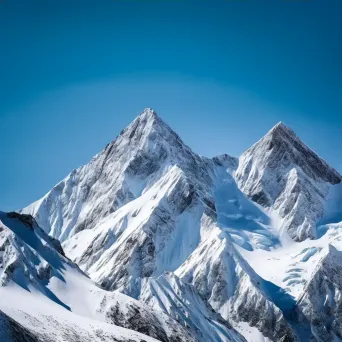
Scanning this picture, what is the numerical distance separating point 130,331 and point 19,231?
46.5 m

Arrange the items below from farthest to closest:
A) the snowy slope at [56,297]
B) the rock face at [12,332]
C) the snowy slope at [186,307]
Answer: the snowy slope at [186,307], the snowy slope at [56,297], the rock face at [12,332]

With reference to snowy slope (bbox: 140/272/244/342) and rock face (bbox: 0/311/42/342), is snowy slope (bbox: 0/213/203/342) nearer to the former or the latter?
rock face (bbox: 0/311/42/342)

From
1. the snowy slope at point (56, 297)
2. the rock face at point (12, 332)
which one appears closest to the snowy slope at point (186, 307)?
the snowy slope at point (56, 297)

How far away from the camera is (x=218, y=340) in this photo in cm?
15825

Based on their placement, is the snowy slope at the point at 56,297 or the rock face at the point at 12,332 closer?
the rock face at the point at 12,332

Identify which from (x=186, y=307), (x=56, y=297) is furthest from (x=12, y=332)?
(x=186, y=307)

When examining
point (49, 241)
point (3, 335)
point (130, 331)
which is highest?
point (49, 241)

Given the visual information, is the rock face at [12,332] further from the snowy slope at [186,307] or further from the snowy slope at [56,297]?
the snowy slope at [186,307]

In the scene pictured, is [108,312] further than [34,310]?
Yes

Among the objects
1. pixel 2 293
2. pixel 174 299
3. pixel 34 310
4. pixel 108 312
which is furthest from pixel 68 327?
pixel 174 299

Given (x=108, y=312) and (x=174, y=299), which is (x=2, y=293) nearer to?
(x=108, y=312)

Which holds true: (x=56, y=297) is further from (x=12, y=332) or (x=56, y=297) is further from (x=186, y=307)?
(x=12, y=332)

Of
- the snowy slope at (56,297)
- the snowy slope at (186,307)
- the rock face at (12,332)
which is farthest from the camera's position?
the snowy slope at (186,307)

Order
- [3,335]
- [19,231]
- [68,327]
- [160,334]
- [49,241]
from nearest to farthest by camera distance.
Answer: [3,335], [68,327], [160,334], [19,231], [49,241]
